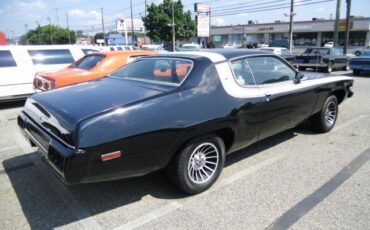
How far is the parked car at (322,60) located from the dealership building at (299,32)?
3377cm

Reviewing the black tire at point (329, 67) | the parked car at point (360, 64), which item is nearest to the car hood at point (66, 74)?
the parked car at point (360, 64)

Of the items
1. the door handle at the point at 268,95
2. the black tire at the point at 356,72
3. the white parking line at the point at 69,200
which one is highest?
the door handle at the point at 268,95

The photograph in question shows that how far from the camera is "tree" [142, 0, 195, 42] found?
48.6 m

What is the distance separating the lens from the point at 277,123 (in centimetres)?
440

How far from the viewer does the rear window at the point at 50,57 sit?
9109 mm

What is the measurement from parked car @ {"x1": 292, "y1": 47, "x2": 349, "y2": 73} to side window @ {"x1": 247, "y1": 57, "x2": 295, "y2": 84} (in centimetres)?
1338

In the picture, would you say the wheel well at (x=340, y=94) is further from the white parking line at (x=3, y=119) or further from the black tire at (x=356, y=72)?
the black tire at (x=356, y=72)

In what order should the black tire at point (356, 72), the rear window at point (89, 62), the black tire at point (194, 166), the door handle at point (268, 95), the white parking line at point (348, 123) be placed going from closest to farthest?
the black tire at point (194, 166) < the door handle at point (268, 95) < the white parking line at point (348, 123) < the rear window at point (89, 62) < the black tire at point (356, 72)

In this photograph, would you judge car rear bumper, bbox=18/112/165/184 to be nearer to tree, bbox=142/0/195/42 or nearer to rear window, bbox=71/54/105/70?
rear window, bbox=71/54/105/70

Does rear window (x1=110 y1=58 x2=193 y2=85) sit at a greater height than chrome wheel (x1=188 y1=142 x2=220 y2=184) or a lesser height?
greater

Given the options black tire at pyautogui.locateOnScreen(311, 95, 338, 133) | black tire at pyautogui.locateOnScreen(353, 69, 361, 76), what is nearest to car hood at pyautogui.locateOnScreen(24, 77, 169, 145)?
black tire at pyautogui.locateOnScreen(311, 95, 338, 133)

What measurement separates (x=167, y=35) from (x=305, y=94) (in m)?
46.3

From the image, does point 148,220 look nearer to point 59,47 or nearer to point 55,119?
point 55,119

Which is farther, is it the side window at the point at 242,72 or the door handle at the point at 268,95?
the door handle at the point at 268,95
